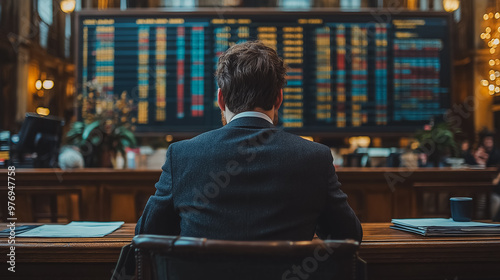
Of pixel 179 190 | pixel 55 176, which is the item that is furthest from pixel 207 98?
pixel 179 190

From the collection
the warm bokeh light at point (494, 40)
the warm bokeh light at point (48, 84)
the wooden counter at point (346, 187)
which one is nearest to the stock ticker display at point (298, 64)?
A: the warm bokeh light at point (494, 40)

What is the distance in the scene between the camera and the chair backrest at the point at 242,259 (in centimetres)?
86

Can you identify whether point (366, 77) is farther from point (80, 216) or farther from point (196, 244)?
point (196, 244)

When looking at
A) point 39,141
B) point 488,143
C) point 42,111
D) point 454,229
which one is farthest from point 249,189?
point 42,111

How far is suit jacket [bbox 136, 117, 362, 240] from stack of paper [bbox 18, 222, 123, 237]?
400 millimetres

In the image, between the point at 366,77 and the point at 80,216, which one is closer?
the point at 80,216

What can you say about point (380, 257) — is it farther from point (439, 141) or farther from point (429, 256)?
point (439, 141)

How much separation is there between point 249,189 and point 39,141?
3.07 meters

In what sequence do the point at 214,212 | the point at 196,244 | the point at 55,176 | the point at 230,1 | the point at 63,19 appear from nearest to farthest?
the point at 196,244 < the point at 214,212 < the point at 55,176 < the point at 230,1 < the point at 63,19

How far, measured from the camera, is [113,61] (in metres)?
4.65

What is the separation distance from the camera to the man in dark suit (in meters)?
1.13

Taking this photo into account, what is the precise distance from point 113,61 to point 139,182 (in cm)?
181

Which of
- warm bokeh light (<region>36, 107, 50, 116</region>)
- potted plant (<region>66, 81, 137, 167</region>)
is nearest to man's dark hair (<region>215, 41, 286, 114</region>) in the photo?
potted plant (<region>66, 81, 137, 167</region>)

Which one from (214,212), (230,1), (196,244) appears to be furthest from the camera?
(230,1)
